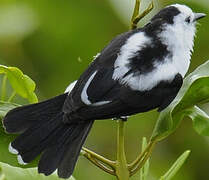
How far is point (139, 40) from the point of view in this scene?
2.78 meters

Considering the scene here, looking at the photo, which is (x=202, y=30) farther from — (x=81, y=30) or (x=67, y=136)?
(x=67, y=136)

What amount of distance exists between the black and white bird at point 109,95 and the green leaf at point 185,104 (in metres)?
0.12

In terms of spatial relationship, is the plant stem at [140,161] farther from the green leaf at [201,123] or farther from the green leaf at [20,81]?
the green leaf at [20,81]

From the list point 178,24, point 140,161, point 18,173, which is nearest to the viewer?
point 18,173

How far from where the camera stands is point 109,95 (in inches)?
106

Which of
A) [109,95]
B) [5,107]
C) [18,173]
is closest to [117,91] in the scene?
[109,95]

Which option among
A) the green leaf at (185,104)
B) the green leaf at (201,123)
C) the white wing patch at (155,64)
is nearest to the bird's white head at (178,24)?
the white wing patch at (155,64)

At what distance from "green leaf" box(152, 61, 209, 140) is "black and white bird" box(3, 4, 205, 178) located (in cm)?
12

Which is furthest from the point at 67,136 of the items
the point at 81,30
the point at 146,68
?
the point at 81,30

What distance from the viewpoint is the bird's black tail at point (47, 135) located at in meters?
2.48

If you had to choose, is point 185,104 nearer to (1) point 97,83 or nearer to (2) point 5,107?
(1) point 97,83

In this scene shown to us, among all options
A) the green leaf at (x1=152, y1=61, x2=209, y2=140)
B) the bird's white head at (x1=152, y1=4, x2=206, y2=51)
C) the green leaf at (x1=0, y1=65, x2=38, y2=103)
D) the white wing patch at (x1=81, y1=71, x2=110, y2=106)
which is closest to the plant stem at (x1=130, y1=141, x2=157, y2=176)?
the green leaf at (x1=152, y1=61, x2=209, y2=140)

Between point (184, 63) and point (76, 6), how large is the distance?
113cm

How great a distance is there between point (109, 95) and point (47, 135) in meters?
0.25
